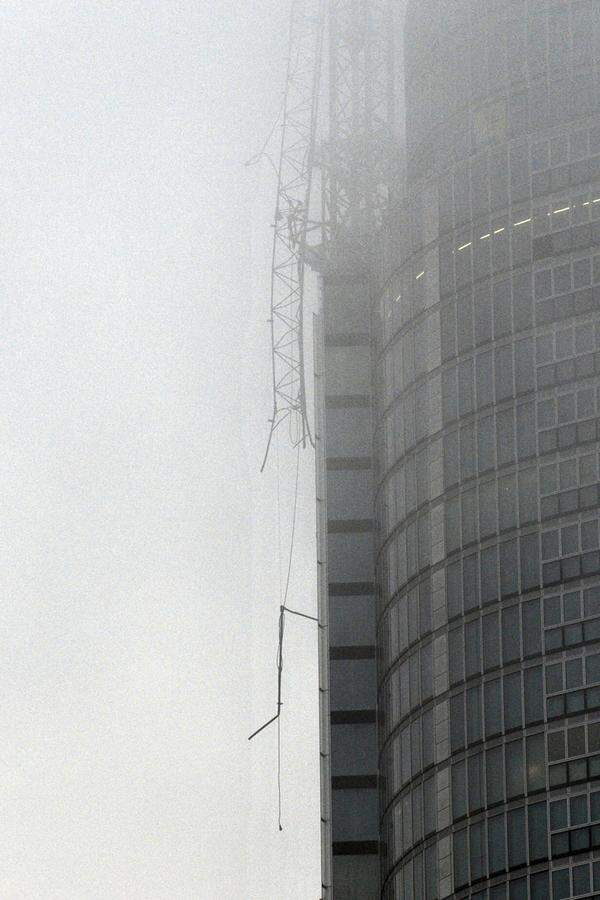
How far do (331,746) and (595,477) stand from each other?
3473 centimetres

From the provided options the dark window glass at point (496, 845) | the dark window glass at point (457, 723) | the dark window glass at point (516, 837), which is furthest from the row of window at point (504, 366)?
the dark window glass at point (496, 845)

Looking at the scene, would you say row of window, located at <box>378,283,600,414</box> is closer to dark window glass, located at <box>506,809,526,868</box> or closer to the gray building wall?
the gray building wall

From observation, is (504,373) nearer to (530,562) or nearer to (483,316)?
(483,316)

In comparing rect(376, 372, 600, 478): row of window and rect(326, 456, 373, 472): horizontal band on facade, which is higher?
rect(326, 456, 373, 472): horizontal band on facade

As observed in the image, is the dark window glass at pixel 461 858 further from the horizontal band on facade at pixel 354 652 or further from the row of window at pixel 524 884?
the horizontal band on facade at pixel 354 652

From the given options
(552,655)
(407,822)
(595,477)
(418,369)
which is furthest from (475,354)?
(407,822)

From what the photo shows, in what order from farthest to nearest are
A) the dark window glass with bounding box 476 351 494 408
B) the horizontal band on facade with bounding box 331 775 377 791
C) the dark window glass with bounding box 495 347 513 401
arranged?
the horizontal band on facade with bounding box 331 775 377 791 → the dark window glass with bounding box 476 351 494 408 → the dark window glass with bounding box 495 347 513 401

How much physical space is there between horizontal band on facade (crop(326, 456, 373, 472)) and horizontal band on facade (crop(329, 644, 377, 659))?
1463 centimetres

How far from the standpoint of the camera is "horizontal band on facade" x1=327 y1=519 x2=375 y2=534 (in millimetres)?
146875

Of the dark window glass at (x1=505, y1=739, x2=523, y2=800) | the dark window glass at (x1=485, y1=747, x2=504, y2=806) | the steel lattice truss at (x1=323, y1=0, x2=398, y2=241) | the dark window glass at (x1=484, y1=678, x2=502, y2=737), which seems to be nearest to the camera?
the dark window glass at (x1=505, y1=739, x2=523, y2=800)

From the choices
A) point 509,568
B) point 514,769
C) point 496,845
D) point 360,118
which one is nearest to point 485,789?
point 514,769

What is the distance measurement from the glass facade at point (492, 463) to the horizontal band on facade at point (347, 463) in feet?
20.8

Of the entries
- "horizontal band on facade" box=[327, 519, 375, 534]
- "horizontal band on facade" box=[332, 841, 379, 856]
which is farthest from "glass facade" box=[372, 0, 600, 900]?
"horizontal band on facade" box=[327, 519, 375, 534]

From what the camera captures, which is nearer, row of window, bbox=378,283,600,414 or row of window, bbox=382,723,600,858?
row of window, bbox=382,723,600,858
